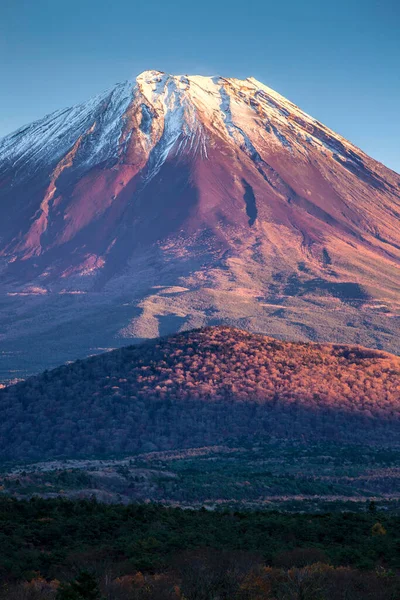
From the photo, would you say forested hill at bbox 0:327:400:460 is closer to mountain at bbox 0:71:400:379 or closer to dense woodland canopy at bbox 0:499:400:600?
dense woodland canopy at bbox 0:499:400:600

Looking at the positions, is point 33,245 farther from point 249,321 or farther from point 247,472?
point 247,472

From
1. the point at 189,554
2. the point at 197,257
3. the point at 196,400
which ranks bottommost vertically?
the point at 196,400

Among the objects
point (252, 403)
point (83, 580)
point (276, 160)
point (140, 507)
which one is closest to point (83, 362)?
point (252, 403)

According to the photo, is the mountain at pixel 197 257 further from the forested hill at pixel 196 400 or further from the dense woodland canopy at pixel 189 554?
the dense woodland canopy at pixel 189 554

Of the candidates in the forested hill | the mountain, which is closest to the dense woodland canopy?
the forested hill

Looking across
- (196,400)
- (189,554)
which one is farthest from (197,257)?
(189,554)

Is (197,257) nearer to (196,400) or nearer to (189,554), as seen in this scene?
(196,400)

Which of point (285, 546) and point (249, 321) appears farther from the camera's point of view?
point (249, 321)
